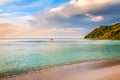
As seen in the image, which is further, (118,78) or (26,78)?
(26,78)

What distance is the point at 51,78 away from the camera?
1775 centimetres

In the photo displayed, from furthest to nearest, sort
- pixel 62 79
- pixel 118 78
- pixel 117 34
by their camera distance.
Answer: pixel 117 34
pixel 62 79
pixel 118 78

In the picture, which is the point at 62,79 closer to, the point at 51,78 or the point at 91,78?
the point at 51,78

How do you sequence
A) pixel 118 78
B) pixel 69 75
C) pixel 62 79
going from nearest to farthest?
pixel 118 78 → pixel 62 79 → pixel 69 75

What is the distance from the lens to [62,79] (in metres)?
17.5

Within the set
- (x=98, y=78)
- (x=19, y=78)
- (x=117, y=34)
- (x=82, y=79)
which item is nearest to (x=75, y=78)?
(x=82, y=79)

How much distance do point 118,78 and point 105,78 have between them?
3.19 feet

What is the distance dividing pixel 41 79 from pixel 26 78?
137 cm

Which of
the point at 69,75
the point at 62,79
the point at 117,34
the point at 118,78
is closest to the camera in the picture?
the point at 118,78

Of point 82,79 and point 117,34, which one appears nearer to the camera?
point 82,79

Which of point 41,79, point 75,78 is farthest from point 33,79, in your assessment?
point 75,78

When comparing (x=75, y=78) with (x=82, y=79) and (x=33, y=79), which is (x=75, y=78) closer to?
(x=82, y=79)

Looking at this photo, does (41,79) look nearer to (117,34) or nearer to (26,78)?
(26,78)

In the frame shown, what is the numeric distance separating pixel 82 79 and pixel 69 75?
215cm
